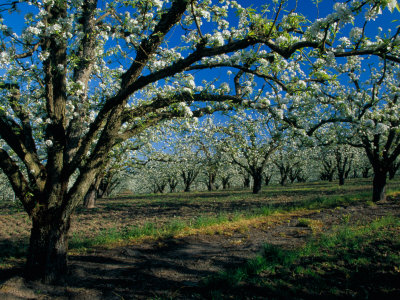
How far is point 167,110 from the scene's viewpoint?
18.3 feet

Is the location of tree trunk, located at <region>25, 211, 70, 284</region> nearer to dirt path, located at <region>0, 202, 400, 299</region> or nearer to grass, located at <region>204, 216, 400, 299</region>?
dirt path, located at <region>0, 202, 400, 299</region>

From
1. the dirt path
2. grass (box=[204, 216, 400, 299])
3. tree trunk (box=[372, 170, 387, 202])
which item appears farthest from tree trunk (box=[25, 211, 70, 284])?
tree trunk (box=[372, 170, 387, 202])

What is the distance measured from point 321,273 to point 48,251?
211 inches

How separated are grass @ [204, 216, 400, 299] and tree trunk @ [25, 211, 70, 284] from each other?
9.61 feet

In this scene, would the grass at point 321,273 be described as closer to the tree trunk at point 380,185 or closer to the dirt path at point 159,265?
the dirt path at point 159,265

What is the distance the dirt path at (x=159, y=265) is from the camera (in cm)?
418

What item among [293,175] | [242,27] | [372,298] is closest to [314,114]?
[242,27]

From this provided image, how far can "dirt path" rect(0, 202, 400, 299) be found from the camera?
4.18 metres

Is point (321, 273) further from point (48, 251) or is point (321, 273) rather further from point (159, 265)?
point (48, 251)

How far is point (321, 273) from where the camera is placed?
15.3 ft

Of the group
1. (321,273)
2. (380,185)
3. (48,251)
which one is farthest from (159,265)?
(380,185)

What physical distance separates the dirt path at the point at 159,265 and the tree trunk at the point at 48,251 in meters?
0.20

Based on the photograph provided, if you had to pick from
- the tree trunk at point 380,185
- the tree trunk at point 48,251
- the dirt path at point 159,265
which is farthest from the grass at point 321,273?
the tree trunk at point 380,185

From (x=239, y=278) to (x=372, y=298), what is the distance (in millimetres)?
2127
